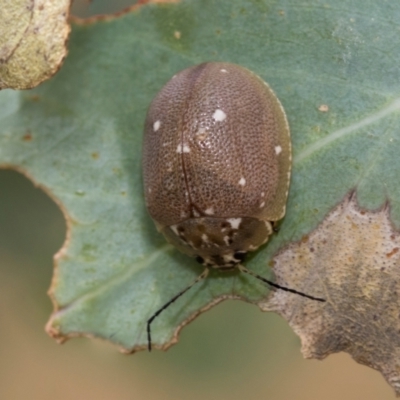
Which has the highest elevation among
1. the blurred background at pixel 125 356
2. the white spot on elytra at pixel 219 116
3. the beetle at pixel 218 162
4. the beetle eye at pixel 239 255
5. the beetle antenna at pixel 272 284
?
the white spot on elytra at pixel 219 116

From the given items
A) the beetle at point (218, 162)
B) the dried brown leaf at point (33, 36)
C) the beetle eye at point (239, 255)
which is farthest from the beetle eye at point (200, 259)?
the dried brown leaf at point (33, 36)

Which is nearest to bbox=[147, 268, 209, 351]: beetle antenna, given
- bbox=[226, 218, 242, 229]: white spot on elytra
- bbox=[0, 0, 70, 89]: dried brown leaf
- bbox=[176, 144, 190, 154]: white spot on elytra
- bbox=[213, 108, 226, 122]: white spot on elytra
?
bbox=[226, 218, 242, 229]: white spot on elytra

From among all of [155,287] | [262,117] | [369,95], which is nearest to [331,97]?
[369,95]

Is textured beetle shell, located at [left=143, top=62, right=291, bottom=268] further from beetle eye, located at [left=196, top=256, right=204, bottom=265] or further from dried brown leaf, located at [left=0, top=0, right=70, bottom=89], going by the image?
dried brown leaf, located at [left=0, top=0, right=70, bottom=89]

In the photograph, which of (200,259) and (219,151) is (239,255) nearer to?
(200,259)

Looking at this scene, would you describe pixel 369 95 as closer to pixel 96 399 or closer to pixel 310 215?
pixel 310 215

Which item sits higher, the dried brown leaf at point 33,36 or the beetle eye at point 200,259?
the dried brown leaf at point 33,36

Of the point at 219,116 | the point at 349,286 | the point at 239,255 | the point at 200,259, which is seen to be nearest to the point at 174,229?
the point at 200,259

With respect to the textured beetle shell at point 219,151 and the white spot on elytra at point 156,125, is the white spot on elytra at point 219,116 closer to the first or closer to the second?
the textured beetle shell at point 219,151
